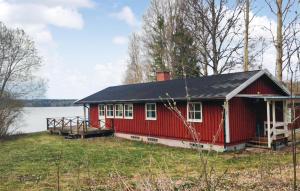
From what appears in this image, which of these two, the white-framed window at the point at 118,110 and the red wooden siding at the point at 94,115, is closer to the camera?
the white-framed window at the point at 118,110

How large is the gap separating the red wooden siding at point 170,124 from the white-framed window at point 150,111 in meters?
0.25

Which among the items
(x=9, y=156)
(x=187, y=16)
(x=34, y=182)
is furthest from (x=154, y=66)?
(x=34, y=182)

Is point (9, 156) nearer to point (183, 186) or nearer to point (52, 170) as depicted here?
point (52, 170)

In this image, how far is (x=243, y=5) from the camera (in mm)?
27000

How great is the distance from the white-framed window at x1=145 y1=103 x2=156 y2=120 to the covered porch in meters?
5.76

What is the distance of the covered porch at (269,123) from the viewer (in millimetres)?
16438

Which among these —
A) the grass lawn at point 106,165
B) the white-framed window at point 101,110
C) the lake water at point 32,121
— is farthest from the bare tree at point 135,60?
→ the grass lawn at point 106,165

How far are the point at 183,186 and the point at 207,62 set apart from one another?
23.8 metres

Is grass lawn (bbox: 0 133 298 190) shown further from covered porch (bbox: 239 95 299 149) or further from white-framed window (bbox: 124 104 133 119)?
white-framed window (bbox: 124 104 133 119)

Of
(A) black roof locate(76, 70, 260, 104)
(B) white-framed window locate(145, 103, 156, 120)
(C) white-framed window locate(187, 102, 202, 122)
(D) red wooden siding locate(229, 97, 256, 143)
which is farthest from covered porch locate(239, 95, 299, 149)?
(B) white-framed window locate(145, 103, 156, 120)

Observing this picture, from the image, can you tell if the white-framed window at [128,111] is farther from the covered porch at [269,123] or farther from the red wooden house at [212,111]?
the covered porch at [269,123]

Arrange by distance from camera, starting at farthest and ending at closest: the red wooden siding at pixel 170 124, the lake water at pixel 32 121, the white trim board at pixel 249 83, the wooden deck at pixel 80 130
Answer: the lake water at pixel 32 121
the wooden deck at pixel 80 130
the red wooden siding at pixel 170 124
the white trim board at pixel 249 83

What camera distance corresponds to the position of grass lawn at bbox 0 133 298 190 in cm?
1046

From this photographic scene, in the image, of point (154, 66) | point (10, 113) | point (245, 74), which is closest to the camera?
point (245, 74)
